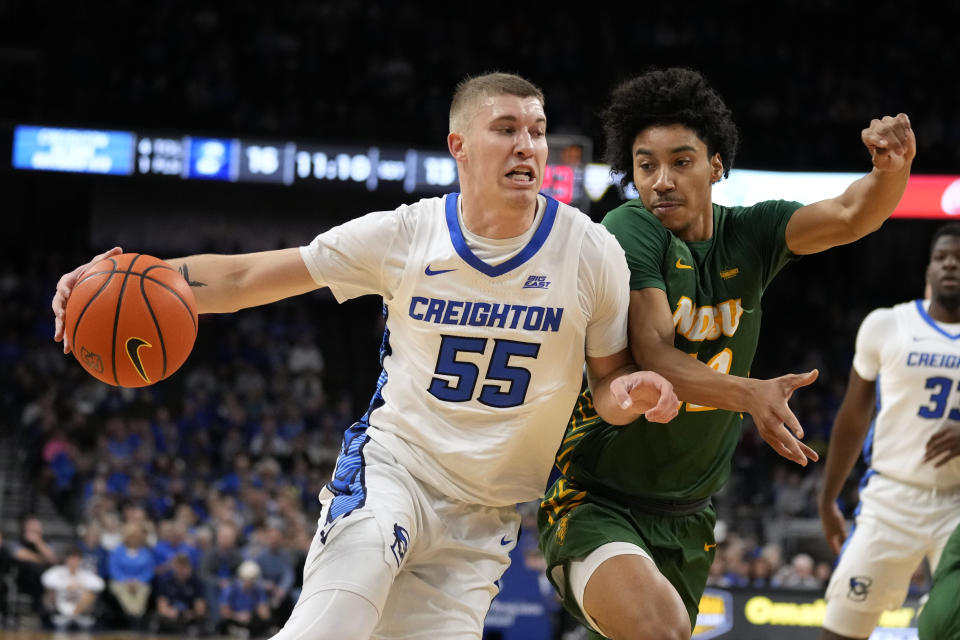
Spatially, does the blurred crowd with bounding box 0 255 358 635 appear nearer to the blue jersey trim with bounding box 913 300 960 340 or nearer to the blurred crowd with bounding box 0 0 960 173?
the blurred crowd with bounding box 0 0 960 173

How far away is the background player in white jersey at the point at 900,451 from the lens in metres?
5.93

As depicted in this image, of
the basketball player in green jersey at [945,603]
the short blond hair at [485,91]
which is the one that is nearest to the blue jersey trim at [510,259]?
the short blond hair at [485,91]

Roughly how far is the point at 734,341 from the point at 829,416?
14894 mm

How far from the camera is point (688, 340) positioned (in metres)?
4.20

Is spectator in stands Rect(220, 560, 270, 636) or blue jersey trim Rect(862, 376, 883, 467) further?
spectator in stands Rect(220, 560, 270, 636)

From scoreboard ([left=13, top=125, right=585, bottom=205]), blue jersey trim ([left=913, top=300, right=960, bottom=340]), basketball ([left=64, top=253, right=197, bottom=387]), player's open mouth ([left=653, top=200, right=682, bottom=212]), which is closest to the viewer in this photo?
basketball ([left=64, top=253, right=197, bottom=387])

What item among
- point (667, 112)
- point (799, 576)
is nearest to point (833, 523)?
point (667, 112)

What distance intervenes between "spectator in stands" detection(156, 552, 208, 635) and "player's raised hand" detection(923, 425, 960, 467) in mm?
8453

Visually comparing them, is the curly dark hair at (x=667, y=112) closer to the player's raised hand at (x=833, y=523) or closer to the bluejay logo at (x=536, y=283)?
the bluejay logo at (x=536, y=283)

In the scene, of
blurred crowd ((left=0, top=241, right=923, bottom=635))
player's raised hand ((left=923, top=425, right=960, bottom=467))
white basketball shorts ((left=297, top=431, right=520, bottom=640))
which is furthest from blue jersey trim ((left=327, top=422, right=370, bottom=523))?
blurred crowd ((left=0, top=241, right=923, bottom=635))

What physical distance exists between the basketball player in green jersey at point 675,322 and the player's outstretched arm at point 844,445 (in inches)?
82.1

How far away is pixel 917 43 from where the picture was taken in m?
21.4

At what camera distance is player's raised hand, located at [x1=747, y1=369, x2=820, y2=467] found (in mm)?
3465

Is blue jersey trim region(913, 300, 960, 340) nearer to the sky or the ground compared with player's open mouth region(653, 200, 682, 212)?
nearer to the ground
